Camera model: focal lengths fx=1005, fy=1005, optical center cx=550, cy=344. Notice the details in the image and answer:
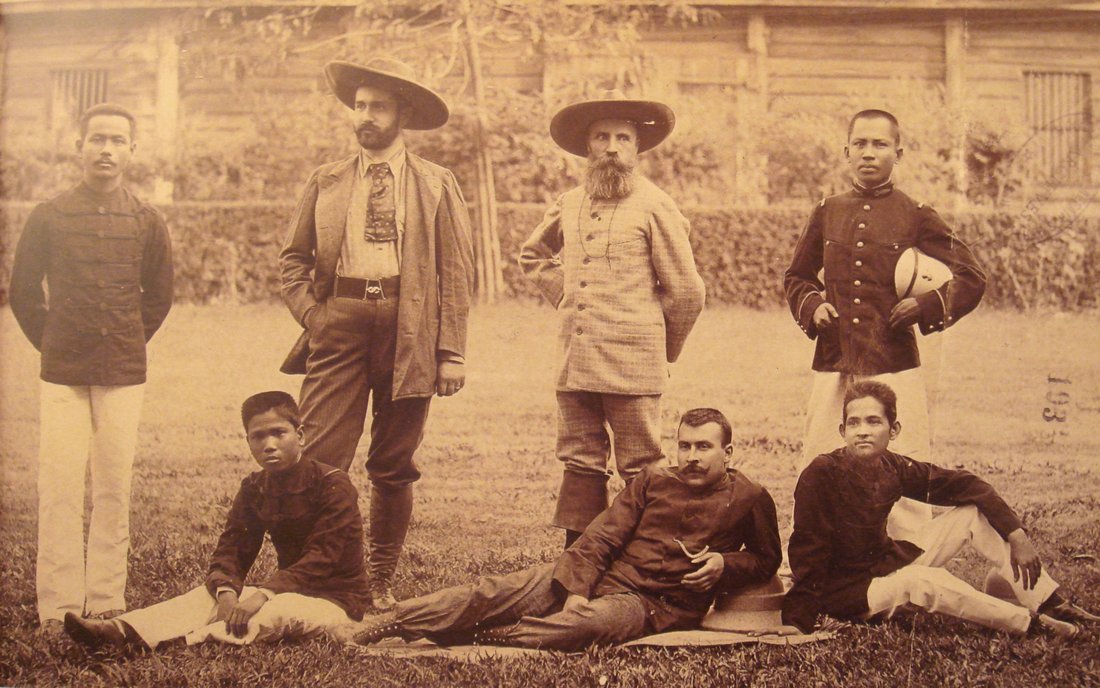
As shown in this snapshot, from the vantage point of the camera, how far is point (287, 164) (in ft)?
16.5

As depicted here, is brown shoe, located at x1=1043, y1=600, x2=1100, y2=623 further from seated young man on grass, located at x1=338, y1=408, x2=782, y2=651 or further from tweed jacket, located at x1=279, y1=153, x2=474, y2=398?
tweed jacket, located at x1=279, y1=153, x2=474, y2=398

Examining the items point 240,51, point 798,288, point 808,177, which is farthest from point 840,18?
point 240,51

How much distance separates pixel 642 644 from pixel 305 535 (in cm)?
144

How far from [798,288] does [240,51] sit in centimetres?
291

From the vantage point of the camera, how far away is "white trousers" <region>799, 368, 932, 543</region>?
13.6 ft

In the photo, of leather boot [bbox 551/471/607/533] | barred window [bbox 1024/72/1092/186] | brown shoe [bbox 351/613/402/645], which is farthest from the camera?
barred window [bbox 1024/72/1092/186]

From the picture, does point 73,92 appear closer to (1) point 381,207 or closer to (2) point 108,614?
(1) point 381,207

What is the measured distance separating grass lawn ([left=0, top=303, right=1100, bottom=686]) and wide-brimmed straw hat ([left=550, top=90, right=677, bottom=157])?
36.2 inches

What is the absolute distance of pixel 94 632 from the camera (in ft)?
13.4

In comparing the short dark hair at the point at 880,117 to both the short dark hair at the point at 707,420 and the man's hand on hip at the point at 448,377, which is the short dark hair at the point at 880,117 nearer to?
the short dark hair at the point at 707,420

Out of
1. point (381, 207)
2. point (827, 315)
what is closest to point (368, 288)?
point (381, 207)

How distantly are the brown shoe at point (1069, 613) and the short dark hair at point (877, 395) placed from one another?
1.00 m

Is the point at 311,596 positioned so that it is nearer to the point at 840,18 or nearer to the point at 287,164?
the point at 287,164

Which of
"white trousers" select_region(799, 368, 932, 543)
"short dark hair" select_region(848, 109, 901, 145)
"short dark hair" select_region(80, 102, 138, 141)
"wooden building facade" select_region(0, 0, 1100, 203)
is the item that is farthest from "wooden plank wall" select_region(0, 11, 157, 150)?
"white trousers" select_region(799, 368, 932, 543)
